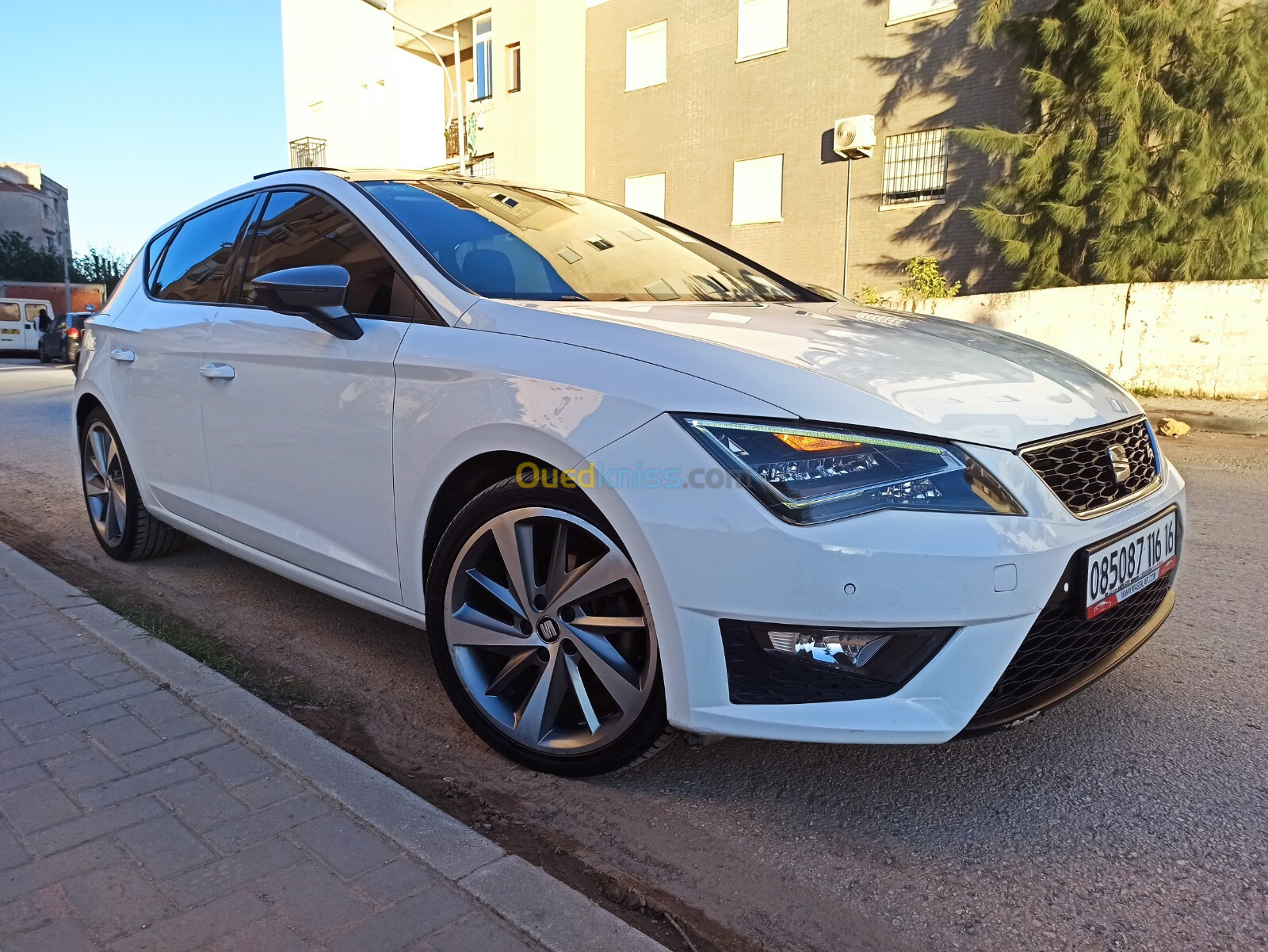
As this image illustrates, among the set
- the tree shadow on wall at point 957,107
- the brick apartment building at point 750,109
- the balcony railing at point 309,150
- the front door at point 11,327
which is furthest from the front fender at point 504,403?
the front door at point 11,327

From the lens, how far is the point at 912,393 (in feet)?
6.68

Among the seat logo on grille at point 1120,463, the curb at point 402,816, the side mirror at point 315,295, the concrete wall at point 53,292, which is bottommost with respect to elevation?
the curb at point 402,816

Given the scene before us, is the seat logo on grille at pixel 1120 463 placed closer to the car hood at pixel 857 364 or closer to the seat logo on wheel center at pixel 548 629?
the car hood at pixel 857 364

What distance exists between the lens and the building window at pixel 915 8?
599 inches

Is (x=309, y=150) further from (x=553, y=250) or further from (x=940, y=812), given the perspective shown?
(x=940, y=812)

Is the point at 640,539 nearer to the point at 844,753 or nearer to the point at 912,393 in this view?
the point at 912,393

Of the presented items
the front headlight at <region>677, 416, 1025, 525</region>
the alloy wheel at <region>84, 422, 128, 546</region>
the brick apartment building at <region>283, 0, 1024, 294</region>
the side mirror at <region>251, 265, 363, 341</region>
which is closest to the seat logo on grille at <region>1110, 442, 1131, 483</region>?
the front headlight at <region>677, 416, 1025, 525</region>

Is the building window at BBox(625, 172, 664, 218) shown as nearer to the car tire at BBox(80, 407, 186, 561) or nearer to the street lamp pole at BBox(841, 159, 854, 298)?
the street lamp pole at BBox(841, 159, 854, 298)

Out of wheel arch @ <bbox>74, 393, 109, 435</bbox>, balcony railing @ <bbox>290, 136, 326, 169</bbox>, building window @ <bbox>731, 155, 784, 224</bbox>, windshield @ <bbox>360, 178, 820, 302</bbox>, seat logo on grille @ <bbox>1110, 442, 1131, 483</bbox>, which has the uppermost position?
balcony railing @ <bbox>290, 136, 326, 169</bbox>

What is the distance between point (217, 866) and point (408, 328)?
1383 millimetres

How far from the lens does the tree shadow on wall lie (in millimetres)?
14828

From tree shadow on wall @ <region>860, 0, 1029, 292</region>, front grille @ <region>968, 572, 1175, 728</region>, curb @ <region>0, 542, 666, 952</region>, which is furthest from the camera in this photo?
tree shadow on wall @ <region>860, 0, 1029, 292</region>

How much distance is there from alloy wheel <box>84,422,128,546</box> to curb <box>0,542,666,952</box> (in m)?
1.26

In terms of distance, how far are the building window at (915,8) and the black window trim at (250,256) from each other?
14.6 m
